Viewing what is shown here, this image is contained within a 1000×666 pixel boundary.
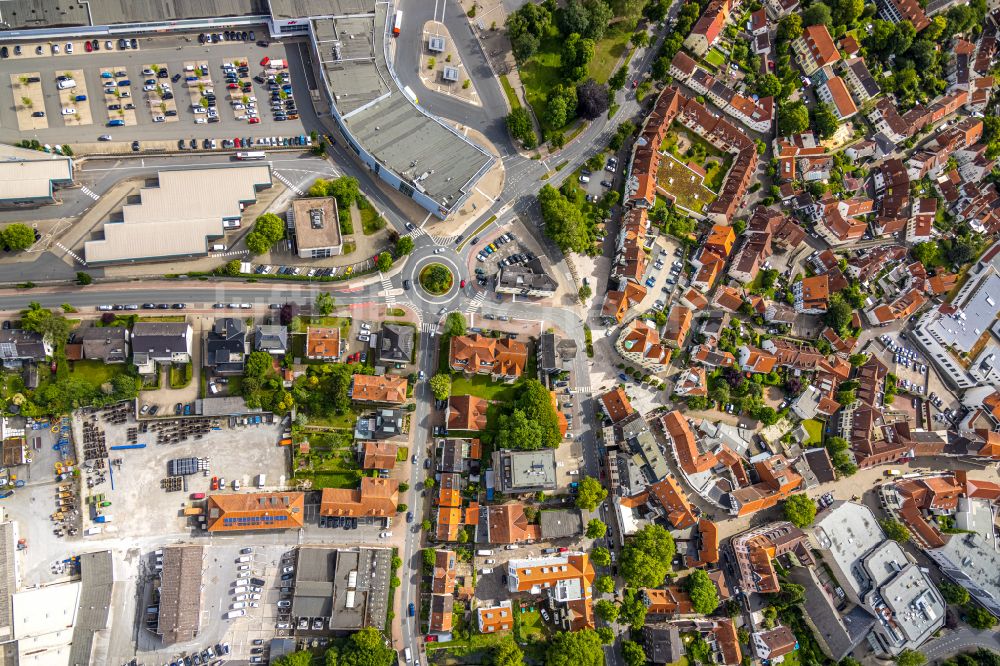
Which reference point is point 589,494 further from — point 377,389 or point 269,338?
point 269,338

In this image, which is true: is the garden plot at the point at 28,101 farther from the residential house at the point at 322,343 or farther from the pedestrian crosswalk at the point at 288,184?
the residential house at the point at 322,343

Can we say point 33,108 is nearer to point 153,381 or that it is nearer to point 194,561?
point 153,381

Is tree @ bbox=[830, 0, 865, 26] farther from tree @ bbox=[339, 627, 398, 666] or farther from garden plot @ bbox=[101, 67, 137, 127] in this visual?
tree @ bbox=[339, 627, 398, 666]

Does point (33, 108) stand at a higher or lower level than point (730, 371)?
higher

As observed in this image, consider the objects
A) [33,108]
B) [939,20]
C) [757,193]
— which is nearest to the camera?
[33,108]

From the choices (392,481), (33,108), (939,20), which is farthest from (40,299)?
(939,20)
